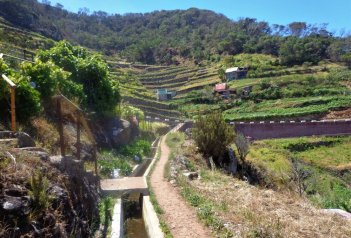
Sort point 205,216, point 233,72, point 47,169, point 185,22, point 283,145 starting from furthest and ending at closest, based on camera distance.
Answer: point 185,22 < point 233,72 < point 283,145 < point 205,216 < point 47,169

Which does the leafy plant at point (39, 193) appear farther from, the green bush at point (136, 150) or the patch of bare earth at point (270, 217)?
the green bush at point (136, 150)

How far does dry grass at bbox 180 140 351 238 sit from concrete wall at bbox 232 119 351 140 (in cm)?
3101

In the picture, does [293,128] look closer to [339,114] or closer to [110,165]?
[339,114]

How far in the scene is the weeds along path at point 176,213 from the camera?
335 inches

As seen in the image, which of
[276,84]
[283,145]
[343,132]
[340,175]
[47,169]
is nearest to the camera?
[47,169]

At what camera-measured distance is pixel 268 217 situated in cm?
812

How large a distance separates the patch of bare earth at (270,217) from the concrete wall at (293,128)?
31070 millimetres

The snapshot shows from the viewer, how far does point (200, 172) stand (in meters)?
14.9

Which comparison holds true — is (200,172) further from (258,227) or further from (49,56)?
(49,56)

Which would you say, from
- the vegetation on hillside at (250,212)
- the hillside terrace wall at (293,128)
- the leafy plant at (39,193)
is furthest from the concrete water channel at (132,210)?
the hillside terrace wall at (293,128)

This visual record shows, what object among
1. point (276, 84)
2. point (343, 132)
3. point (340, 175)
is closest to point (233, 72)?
→ point (276, 84)

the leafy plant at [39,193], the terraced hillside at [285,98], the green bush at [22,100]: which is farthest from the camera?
the terraced hillside at [285,98]

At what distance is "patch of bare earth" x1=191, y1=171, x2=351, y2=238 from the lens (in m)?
7.45

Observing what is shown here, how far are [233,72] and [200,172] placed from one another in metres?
64.0
